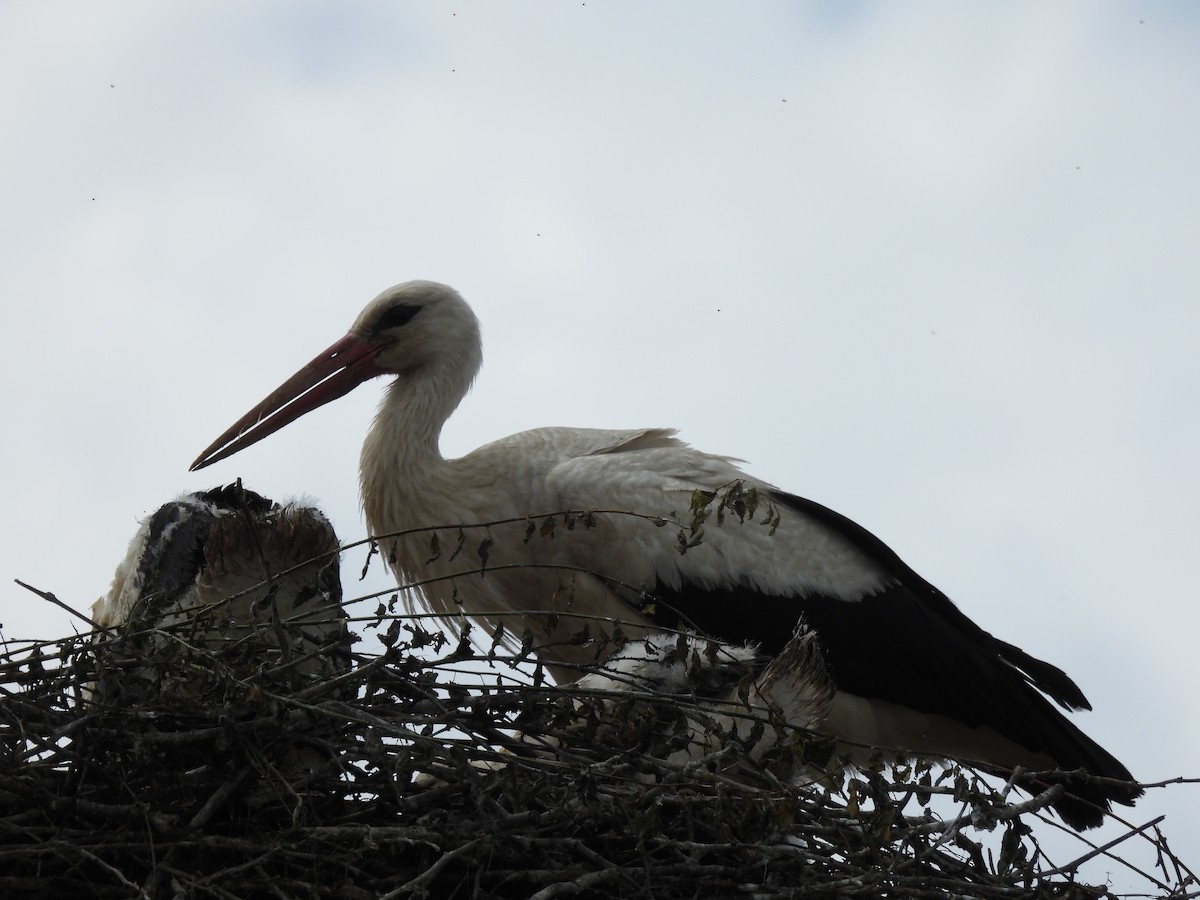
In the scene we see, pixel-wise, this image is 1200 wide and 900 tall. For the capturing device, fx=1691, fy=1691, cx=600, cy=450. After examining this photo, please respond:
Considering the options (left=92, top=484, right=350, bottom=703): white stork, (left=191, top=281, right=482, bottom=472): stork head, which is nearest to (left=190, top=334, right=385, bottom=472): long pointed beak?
(left=191, top=281, right=482, bottom=472): stork head

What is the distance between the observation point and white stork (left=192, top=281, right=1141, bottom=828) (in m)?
5.51

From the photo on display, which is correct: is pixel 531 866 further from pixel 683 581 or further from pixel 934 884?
pixel 683 581

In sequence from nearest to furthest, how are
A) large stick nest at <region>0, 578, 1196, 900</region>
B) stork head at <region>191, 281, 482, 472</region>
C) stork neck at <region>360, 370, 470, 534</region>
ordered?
large stick nest at <region>0, 578, 1196, 900</region> < stork neck at <region>360, 370, 470, 534</region> < stork head at <region>191, 281, 482, 472</region>

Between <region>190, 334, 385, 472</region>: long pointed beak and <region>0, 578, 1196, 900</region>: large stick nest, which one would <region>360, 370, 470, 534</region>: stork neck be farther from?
<region>0, 578, 1196, 900</region>: large stick nest

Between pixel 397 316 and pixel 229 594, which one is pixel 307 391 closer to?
pixel 397 316

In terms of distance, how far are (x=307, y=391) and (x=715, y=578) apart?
164 centimetres

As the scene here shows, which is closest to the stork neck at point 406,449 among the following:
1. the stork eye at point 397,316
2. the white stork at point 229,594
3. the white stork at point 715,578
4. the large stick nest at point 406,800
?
the white stork at point 715,578

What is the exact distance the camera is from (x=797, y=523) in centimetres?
583

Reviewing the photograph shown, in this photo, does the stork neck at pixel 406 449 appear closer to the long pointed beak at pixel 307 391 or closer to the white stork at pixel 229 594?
the long pointed beak at pixel 307 391

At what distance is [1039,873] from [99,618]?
282 centimetres

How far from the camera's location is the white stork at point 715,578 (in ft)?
18.1

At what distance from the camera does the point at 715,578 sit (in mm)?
5617

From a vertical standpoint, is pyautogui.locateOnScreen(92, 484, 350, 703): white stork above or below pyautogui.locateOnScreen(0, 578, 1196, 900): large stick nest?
above

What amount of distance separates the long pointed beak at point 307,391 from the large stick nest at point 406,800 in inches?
82.6
